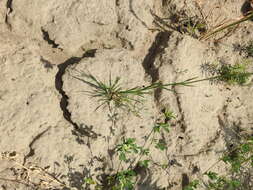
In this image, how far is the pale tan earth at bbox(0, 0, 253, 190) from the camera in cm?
212

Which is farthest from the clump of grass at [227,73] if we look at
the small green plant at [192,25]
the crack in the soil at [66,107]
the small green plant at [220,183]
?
the crack in the soil at [66,107]

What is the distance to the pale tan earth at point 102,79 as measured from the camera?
212 cm

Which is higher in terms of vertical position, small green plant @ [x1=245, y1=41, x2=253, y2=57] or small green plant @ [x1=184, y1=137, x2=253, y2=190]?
small green plant @ [x1=245, y1=41, x2=253, y2=57]

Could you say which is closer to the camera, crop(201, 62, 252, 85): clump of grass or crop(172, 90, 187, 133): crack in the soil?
crop(172, 90, 187, 133): crack in the soil

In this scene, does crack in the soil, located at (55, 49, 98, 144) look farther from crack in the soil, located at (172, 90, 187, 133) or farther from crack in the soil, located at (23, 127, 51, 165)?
crack in the soil, located at (172, 90, 187, 133)

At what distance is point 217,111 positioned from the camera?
2.57 meters

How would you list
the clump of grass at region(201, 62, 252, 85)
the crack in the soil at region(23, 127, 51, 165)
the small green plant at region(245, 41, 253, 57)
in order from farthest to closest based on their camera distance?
1. the small green plant at region(245, 41, 253, 57)
2. the clump of grass at region(201, 62, 252, 85)
3. the crack in the soil at region(23, 127, 51, 165)

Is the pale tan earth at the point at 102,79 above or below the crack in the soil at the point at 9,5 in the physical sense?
below

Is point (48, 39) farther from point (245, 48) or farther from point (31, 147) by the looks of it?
point (245, 48)

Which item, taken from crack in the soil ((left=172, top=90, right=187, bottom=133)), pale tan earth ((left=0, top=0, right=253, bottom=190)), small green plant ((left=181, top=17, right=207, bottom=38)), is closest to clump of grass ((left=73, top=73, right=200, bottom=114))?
pale tan earth ((left=0, top=0, right=253, bottom=190))

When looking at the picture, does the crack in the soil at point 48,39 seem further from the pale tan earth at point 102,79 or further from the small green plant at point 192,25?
the small green plant at point 192,25

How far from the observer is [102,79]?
2.30m

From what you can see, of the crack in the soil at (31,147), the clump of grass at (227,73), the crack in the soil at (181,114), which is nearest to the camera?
the crack in the soil at (31,147)

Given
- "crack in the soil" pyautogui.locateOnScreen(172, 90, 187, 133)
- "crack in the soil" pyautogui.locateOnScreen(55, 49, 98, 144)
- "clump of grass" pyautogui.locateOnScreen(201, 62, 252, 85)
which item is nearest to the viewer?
"crack in the soil" pyautogui.locateOnScreen(55, 49, 98, 144)
